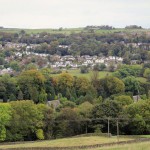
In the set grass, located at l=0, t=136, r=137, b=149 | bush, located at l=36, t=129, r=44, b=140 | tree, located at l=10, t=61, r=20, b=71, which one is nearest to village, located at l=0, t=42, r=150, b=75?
tree, located at l=10, t=61, r=20, b=71

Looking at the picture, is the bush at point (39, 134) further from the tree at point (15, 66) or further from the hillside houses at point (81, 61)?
the hillside houses at point (81, 61)

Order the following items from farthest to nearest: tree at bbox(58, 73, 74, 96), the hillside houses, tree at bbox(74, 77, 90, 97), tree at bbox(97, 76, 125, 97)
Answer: the hillside houses < tree at bbox(58, 73, 74, 96) < tree at bbox(97, 76, 125, 97) < tree at bbox(74, 77, 90, 97)

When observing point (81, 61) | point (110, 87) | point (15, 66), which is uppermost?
point (110, 87)

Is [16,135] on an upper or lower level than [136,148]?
lower

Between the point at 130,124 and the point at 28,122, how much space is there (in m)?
11.9

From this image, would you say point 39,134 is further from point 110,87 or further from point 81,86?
point 110,87

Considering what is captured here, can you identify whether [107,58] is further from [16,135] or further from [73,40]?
[16,135]

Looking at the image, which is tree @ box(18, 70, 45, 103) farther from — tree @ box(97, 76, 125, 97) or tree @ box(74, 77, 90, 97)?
tree @ box(97, 76, 125, 97)

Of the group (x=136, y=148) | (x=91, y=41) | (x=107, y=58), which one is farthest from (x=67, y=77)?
(x=91, y=41)

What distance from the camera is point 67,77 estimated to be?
85.7 meters

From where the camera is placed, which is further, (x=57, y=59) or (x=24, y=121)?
(x=57, y=59)

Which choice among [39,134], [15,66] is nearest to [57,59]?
[15,66]

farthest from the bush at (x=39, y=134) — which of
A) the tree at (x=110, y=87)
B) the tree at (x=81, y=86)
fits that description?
the tree at (x=110, y=87)

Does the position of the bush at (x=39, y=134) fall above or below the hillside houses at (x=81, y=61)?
above
